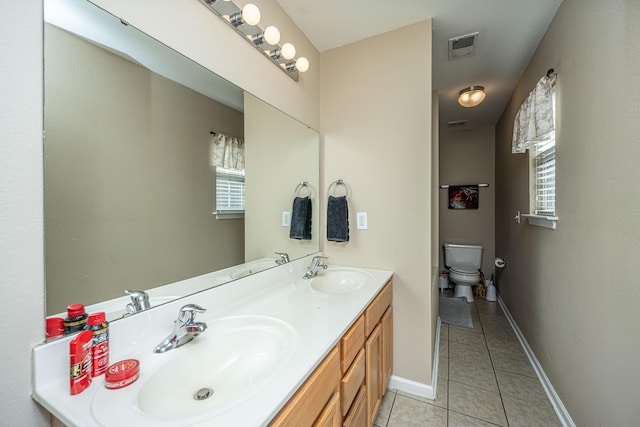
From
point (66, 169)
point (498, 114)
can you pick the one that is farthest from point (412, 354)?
point (498, 114)

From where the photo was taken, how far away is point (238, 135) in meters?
1.27

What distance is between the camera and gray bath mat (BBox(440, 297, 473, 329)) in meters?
2.72

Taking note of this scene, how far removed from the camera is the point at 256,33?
4.32 ft

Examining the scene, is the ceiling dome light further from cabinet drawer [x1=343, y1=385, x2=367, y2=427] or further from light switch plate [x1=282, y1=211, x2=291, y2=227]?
cabinet drawer [x1=343, y1=385, x2=367, y2=427]

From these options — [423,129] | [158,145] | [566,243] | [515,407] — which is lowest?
[515,407]

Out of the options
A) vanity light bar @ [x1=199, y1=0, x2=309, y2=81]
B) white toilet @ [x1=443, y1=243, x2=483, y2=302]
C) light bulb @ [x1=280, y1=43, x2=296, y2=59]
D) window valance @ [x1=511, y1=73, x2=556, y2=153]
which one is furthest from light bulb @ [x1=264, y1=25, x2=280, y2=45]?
white toilet @ [x1=443, y1=243, x2=483, y2=302]

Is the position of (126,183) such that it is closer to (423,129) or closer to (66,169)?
(66,169)

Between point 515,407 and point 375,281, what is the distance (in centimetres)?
120

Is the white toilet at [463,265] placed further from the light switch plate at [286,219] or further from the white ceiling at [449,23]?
the light switch plate at [286,219]

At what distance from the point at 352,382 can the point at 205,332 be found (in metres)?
0.62

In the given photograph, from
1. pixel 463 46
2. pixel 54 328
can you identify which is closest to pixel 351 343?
pixel 54 328

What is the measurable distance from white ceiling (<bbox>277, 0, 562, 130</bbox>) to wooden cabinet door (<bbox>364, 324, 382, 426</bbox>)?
6.28ft

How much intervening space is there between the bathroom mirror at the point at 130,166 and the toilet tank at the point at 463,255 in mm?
3222

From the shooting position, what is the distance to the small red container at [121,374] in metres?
0.63
